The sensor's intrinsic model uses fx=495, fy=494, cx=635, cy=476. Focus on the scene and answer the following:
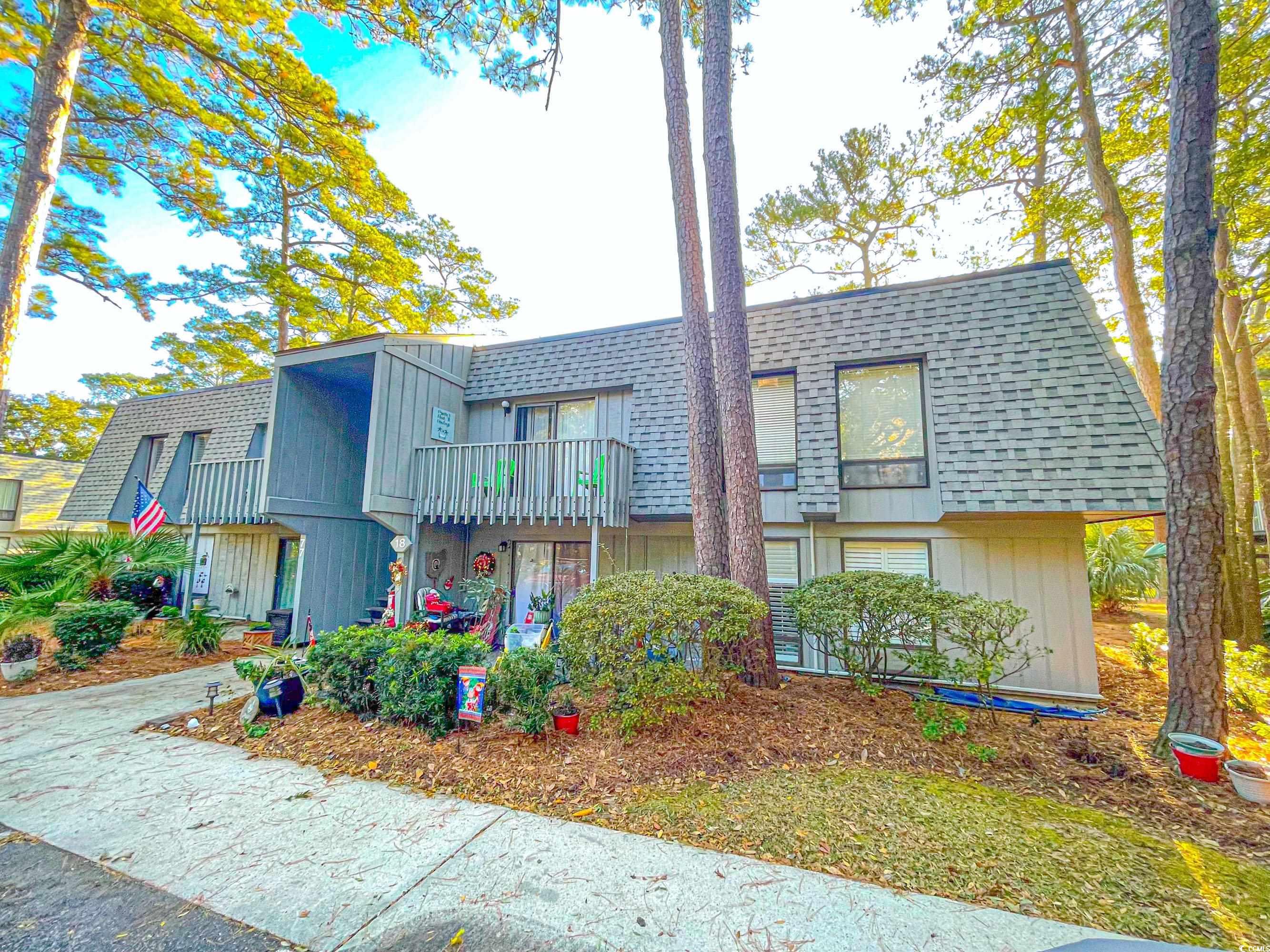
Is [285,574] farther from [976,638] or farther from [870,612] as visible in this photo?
[976,638]

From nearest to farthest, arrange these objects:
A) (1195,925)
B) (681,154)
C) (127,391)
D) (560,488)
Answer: (1195,925) < (681,154) < (560,488) < (127,391)

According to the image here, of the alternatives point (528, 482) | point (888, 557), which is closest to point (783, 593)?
point (888, 557)

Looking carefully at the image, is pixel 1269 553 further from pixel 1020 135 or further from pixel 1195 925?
pixel 1195 925

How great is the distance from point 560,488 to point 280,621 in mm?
5656

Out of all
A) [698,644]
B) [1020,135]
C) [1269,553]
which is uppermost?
[1020,135]

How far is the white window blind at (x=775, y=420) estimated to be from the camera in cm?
747

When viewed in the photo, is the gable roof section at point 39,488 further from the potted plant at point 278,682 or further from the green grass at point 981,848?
the green grass at point 981,848

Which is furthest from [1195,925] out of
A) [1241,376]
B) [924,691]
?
[1241,376]

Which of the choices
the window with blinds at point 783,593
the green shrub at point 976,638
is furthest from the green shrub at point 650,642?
the window with blinds at point 783,593

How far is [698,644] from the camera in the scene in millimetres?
4586

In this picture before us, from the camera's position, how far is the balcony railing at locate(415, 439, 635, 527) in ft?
24.1

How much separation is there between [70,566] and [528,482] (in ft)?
23.8

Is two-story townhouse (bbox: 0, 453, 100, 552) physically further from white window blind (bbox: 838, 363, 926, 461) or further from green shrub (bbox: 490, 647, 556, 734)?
white window blind (bbox: 838, 363, 926, 461)

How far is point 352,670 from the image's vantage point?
476 cm
